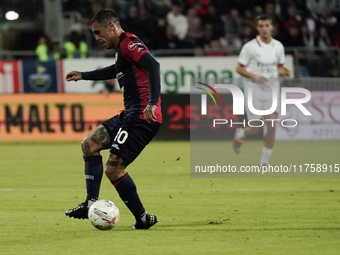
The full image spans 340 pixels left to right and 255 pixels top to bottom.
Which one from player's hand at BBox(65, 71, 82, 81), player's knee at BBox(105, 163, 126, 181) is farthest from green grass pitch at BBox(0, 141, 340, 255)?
player's hand at BBox(65, 71, 82, 81)

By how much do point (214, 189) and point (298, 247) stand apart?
3650 millimetres

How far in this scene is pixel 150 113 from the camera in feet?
18.3

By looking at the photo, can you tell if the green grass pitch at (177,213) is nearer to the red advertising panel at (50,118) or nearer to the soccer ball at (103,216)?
the soccer ball at (103,216)

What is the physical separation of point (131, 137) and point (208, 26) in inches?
565

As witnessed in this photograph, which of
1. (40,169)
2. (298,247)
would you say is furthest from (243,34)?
(298,247)

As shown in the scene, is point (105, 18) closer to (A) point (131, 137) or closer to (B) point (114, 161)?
(A) point (131, 137)

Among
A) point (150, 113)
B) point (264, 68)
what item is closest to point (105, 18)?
point (150, 113)

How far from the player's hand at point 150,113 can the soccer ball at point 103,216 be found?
3.00 ft

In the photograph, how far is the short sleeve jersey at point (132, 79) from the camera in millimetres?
5895

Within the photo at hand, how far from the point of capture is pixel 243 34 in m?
20.0

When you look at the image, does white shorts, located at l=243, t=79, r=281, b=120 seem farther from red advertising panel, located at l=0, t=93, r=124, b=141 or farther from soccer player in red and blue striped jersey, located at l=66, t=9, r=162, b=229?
red advertising panel, located at l=0, t=93, r=124, b=141

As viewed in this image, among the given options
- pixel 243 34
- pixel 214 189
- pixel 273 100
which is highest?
pixel 243 34

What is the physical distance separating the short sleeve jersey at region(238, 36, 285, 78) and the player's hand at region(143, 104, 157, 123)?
17.2ft

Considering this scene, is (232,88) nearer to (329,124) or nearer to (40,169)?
(329,124)
